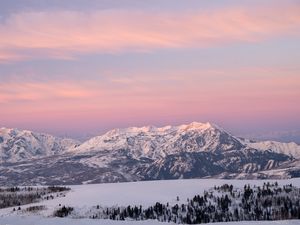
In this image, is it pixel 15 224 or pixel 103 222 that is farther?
pixel 103 222

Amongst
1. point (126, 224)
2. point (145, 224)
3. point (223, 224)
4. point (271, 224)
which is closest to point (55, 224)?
point (126, 224)

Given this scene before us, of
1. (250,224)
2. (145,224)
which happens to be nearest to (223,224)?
(250,224)

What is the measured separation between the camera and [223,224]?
84.1 meters

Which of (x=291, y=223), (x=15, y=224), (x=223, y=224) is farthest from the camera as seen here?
(x=15, y=224)

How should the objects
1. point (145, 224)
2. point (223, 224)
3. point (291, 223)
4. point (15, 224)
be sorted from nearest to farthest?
point (291, 223) → point (223, 224) → point (145, 224) → point (15, 224)

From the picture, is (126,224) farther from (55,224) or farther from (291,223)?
(291,223)

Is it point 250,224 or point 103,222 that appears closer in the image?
point 250,224

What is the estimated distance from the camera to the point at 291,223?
257 ft

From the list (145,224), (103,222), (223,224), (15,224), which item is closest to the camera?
(223,224)

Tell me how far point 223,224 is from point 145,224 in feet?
58.5

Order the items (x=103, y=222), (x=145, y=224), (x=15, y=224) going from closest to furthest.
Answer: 1. (x=145, y=224)
2. (x=15, y=224)
3. (x=103, y=222)

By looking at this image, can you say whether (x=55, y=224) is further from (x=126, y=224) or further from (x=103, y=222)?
(x=126, y=224)

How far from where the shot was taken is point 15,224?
107 metres

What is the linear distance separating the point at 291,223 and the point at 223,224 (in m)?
11.2
